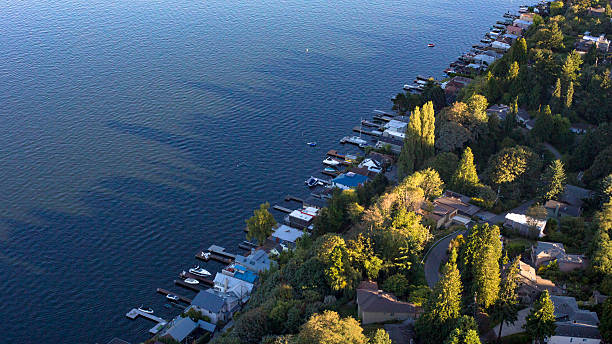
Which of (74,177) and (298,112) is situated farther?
(298,112)

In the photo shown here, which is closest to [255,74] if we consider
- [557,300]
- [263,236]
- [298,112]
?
[298,112]

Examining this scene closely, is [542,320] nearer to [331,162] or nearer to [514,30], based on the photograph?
[331,162]

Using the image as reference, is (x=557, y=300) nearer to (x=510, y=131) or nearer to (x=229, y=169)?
(x=510, y=131)

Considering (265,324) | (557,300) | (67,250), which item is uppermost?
(557,300)

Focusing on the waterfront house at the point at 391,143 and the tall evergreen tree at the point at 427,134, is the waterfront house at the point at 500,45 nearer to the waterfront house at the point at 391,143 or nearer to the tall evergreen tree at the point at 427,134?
the waterfront house at the point at 391,143

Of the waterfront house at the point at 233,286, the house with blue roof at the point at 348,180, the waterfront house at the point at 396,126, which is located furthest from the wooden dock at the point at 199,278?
the waterfront house at the point at 396,126

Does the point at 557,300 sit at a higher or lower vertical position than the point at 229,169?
higher
